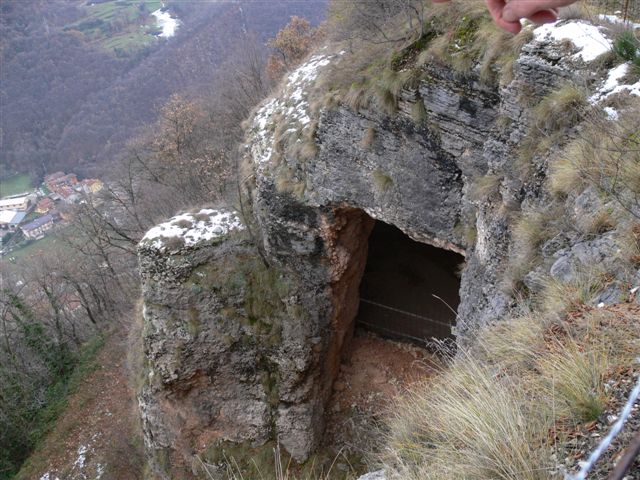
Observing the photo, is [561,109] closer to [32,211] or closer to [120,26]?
[32,211]

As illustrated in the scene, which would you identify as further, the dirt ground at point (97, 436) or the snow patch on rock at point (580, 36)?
the dirt ground at point (97, 436)

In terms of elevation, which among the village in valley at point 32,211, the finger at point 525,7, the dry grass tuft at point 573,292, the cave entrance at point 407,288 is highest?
the finger at point 525,7

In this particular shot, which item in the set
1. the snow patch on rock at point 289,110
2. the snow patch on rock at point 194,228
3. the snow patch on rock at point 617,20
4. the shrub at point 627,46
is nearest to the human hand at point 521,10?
the shrub at point 627,46

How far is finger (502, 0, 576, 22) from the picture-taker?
1.67 m

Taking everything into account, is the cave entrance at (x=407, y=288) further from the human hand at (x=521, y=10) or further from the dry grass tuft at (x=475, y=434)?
the human hand at (x=521, y=10)

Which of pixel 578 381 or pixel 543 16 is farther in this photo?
pixel 578 381

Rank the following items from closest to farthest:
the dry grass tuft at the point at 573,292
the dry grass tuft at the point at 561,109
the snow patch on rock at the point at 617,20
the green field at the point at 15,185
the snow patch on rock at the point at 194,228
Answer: the dry grass tuft at the point at 573,292, the dry grass tuft at the point at 561,109, the snow patch on rock at the point at 617,20, the snow patch on rock at the point at 194,228, the green field at the point at 15,185

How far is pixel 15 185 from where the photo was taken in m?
42.2

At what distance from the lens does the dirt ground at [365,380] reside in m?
11.2

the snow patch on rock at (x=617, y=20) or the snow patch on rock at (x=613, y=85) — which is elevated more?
the snow patch on rock at (x=617, y=20)

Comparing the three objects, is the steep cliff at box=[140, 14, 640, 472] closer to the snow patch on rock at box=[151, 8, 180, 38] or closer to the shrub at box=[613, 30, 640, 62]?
the shrub at box=[613, 30, 640, 62]

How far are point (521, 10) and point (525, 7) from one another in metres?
0.02

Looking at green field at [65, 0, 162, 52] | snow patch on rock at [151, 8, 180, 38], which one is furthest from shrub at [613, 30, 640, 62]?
green field at [65, 0, 162, 52]

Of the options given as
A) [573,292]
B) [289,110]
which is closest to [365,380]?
[289,110]
